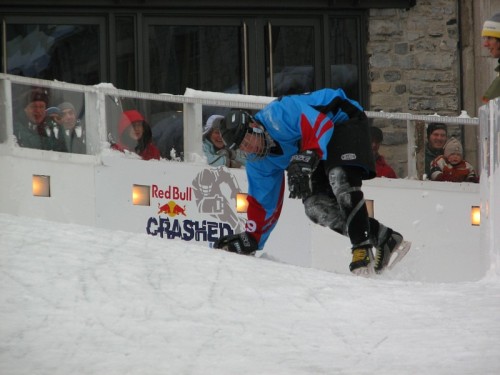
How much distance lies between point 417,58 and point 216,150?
4497 millimetres

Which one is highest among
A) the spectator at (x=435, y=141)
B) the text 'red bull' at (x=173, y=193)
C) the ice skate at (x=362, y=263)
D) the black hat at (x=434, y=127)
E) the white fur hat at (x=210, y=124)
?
the white fur hat at (x=210, y=124)

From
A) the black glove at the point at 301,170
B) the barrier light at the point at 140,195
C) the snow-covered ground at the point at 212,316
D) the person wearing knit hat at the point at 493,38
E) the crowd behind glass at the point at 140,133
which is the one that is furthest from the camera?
the crowd behind glass at the point at 140,133

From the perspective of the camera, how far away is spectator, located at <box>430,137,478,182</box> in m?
10.7

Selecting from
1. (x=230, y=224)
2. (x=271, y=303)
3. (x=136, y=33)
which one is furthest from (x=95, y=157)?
(x=271, y=303)

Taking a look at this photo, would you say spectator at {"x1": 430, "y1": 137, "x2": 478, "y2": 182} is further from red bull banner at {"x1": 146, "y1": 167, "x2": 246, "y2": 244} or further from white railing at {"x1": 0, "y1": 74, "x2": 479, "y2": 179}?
red bull banner at {"x1": 146, "y1": 167, "x2": 246, "y2": 244}

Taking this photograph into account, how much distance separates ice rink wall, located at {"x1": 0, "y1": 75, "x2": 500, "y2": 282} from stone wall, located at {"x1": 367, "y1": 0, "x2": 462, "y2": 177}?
3827 millimetres

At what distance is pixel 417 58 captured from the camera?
577 inches

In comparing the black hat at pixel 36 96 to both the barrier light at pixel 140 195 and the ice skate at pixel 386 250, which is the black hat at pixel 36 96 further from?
the ice skate at pixel 386 250

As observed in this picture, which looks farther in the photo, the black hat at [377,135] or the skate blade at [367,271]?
the black hat at [377,135]

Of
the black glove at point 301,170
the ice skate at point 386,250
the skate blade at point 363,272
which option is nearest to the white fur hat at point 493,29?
the ice skate at point 386,250

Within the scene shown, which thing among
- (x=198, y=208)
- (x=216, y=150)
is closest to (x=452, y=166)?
(x=216, y=150)

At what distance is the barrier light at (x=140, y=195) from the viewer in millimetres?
10594

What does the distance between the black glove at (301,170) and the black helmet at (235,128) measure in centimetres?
31

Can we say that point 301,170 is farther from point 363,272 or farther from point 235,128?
point 363,272
